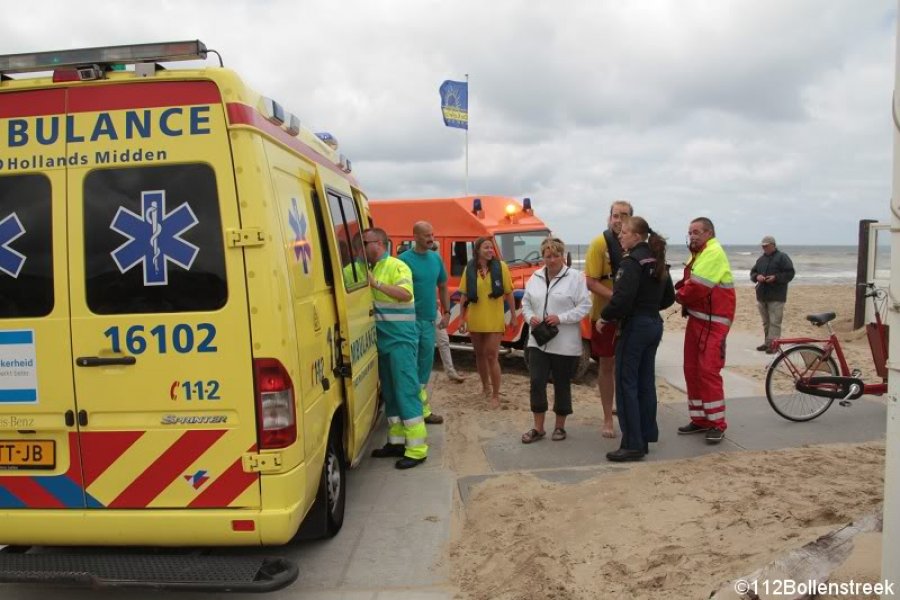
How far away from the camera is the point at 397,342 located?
521 cm

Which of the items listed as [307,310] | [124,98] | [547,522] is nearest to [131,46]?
[124,98]

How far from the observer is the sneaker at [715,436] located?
18.6 ft

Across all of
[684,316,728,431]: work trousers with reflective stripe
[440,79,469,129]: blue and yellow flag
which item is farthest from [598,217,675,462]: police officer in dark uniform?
[440,79,469,129]: blue and yellow flag

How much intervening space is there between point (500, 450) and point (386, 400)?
3.59 feet

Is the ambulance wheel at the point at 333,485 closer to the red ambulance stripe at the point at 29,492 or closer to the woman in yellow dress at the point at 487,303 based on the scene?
the red ambulance stripe at the point at 29,492

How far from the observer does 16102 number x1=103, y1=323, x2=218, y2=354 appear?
302 cm

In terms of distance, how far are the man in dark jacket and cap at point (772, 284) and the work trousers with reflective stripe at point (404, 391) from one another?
7217 millimetres

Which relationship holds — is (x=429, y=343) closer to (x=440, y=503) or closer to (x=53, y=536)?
(x=440, y=503)

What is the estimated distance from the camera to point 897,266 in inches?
85.4

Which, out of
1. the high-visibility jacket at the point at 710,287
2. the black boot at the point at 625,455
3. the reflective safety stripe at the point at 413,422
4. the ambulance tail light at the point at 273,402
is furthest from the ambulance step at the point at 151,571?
the high-visibility jacket at the point at 710,287

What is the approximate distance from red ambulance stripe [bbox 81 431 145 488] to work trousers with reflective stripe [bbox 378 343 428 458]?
2406 mm

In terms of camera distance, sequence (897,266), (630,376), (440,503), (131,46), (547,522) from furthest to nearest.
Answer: (630,376)
(440,503)
(547,522)
(131,46)
(897,266)

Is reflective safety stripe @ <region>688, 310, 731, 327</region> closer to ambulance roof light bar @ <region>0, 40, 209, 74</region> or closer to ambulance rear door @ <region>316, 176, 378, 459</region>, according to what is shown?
ambulance rear door @ <region>316, 176, 378, 459</region>

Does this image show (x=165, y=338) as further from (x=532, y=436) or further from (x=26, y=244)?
(x=532, y=436)
